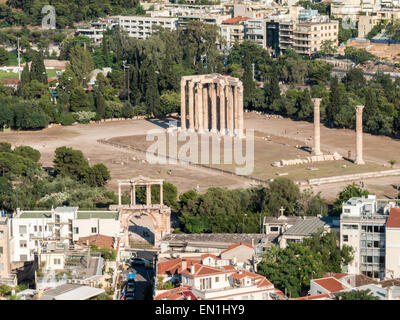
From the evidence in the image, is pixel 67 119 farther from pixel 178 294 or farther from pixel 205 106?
pixel 178 294

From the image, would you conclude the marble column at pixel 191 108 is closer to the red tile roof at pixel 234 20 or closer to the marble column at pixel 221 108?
the marble column at pixel 221 108

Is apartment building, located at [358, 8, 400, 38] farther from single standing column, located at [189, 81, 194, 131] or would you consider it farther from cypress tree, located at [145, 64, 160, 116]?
single standing column, located at [189, 81, 194, 131]

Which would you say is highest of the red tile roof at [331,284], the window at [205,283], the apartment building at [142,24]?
the apartment building at [142,24]

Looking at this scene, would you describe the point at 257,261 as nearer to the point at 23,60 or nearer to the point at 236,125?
the point at 236,125

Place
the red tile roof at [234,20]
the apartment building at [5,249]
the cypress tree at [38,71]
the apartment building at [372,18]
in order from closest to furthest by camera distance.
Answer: the apartment building at [5,249]
the cypress tree at [38,71]
the apartment building at [372,18]
the red tile roof at [234,20]

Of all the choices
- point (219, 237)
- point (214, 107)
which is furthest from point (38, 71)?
point (219, 237)

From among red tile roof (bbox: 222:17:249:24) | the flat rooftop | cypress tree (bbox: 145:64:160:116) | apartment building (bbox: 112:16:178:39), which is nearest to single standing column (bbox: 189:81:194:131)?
cypress tree (bbox: 145:64:160:116)

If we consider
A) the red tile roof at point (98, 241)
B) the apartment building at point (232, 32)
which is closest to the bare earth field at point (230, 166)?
the red tile roof at point (98, 241)

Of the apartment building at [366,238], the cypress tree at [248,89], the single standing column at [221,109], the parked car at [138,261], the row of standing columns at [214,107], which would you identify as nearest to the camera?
the apartment building at [366,238]
